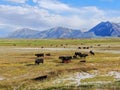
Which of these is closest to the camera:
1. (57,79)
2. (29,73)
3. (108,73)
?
(57,79)

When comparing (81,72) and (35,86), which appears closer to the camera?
(35,86)

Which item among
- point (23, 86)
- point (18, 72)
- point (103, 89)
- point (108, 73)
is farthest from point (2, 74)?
point (103, 89)

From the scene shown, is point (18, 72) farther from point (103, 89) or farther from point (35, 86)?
point (103, 89)

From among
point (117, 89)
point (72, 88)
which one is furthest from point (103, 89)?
point (72, 88)

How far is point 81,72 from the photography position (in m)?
49.8

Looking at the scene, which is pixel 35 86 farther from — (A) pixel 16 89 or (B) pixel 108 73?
(B) pixel 108 73

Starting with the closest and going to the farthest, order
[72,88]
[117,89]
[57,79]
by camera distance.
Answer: [117,89] → [72,88] → [57,79]

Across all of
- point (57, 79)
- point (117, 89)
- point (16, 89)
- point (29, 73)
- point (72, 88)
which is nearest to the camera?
point (117, 89)

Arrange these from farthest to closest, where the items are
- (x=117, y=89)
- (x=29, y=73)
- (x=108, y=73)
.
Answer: (x=29, y=73) → (x=108, y=73) → (x=117, y=89)

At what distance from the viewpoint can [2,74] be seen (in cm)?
5181

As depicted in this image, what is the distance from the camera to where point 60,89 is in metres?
36.3

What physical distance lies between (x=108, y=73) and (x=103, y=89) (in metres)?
14.3

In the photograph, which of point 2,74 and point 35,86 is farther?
point 2,74

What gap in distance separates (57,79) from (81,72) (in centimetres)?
679
